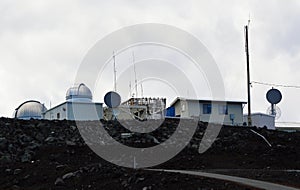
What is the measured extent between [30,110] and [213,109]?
60.5 ft

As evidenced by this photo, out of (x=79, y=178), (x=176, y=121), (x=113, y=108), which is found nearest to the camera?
(x=79, y=178)

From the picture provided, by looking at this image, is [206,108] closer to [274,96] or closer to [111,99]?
[274,96]

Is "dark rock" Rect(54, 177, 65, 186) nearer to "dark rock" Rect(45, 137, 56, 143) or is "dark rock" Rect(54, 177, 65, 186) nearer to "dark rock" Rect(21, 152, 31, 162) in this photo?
"dark rock" Rect(21, 152, 31, 162)

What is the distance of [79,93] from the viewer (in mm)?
49469

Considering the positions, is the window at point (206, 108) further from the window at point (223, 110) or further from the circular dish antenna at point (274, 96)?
the circular dish antenna at point (274, 96)

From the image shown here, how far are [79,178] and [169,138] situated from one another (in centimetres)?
1250

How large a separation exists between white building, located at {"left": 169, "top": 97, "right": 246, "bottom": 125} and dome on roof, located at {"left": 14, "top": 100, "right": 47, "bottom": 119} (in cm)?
1413

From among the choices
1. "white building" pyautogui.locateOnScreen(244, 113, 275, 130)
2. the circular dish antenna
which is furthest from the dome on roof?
the circular dish antenna

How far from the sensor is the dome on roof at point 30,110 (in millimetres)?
51216

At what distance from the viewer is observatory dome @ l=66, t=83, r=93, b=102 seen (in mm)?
49094

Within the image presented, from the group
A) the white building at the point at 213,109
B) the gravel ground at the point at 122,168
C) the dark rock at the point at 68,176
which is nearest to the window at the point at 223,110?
the white building at the point at 213,109

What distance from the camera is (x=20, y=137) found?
28.0 meters

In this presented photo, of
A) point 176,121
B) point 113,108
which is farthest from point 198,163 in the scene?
point 113,108

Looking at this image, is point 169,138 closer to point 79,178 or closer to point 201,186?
point 79,178
